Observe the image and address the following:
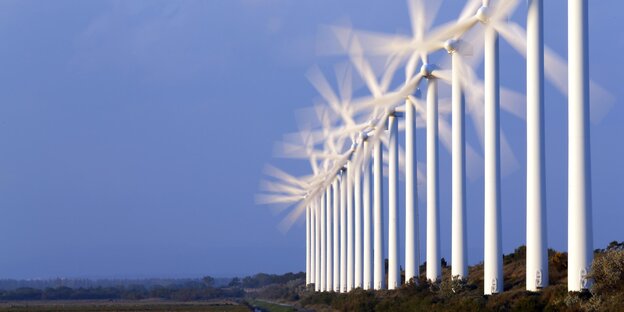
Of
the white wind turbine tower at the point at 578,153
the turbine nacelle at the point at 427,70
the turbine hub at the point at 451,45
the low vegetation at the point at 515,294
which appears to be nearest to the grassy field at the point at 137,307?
the low vegetation at the point at 515,294

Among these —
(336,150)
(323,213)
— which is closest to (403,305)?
(336,150)

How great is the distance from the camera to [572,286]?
38.0m

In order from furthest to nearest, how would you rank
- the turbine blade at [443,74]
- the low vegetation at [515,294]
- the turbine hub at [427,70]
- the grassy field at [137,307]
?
the grassy field at [137,307]
the turbine hub at [427,70]
the turbine blade at [443,74]
the low vegetation at [515,294]

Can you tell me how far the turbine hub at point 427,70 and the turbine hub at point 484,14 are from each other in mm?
11454

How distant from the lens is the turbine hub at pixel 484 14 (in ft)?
154

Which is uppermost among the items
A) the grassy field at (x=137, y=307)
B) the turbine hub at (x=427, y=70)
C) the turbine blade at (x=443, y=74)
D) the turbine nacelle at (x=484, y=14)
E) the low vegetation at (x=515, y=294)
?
the turbine hub at (x=427, y=70)

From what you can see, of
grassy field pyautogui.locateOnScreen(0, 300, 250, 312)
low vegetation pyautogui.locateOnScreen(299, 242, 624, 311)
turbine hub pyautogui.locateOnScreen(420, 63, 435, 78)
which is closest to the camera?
low vegetation pyautogui.locateOnScreen(299, 242, 624, 311)

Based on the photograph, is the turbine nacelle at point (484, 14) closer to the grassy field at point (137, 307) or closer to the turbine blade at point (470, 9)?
the turbine blade at point (470, 9)

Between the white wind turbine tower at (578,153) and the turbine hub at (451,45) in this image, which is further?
the turbine hub at (451,45)

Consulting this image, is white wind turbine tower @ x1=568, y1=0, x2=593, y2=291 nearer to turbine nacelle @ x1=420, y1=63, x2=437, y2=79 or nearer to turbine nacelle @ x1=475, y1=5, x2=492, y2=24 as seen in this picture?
turbine nacelle @ x1=475, y1=5, x2=492, y2=24

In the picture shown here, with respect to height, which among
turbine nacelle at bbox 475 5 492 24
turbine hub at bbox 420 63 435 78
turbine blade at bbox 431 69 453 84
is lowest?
turbine nacelle at bbox 475 5 492 24

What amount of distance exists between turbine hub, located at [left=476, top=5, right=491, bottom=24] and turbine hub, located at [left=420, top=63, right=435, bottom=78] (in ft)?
37.6

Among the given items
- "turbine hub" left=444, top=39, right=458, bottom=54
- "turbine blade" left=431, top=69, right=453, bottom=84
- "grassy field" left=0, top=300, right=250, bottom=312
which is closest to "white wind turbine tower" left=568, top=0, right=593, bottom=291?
"turbine hub" left=444, top=39, right=458, bottom=54

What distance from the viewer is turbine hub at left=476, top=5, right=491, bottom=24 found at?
154 feet
